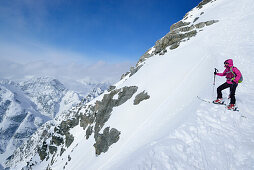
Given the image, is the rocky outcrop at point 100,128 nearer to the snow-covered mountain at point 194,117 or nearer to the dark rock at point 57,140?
the dark rock at point 57,140

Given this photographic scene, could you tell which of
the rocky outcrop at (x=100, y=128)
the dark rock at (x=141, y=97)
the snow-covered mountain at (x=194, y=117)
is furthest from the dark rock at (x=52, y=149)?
the dark rock at (x=141, y=97)

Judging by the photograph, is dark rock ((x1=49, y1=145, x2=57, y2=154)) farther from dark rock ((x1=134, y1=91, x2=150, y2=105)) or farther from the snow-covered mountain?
dark rock ((x1=134, y1=91, x2=150, y2=105))

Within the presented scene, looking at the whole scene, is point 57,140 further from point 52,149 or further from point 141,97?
point 141,97

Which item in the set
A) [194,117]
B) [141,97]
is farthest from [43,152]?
[194,117]

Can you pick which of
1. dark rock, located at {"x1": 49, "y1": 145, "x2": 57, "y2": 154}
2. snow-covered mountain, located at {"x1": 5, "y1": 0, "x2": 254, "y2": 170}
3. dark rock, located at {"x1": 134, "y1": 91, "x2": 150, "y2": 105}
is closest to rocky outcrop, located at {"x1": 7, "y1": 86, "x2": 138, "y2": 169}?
dark rock, located at {"x1": 49, "y1": 145, "x2": 57, "y2": 154}

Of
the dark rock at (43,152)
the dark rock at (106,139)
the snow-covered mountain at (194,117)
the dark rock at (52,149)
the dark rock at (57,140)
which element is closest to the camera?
the snow-covered mountain at (194,117)

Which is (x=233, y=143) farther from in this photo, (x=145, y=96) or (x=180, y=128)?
(x=145, y=96)

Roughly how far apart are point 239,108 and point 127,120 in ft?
59.4

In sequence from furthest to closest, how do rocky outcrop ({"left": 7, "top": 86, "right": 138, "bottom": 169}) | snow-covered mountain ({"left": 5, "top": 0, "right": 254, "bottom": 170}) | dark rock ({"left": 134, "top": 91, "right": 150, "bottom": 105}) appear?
rocky outcrop ({"left": 7, "top": 86, "right": 138, "bottom": 169}) → dark rock ({"left": 134, "top": 91, "right": 150, "bottom": 105}) → snow-covered mountain ({"left": 5, "top": 0, "right": 254, "bottom": 170})

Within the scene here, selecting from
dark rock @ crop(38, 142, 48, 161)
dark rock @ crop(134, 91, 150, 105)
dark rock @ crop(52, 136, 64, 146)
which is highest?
dark rock @ crop(134, 91, 150, 105)

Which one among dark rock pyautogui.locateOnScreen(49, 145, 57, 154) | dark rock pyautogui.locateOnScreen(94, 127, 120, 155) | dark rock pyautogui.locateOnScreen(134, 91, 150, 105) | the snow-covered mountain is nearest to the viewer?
the snow-covered mountain

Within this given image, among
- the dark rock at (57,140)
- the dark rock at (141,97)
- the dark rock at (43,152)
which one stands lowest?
the dark rock at (43,152)

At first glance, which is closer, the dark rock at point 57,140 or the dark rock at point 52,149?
the dark rock at point 57,140

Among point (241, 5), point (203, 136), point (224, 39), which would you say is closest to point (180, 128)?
point (203, 136)
